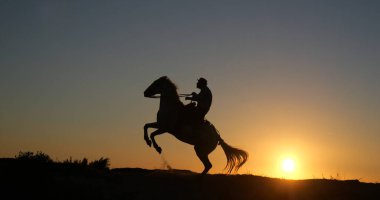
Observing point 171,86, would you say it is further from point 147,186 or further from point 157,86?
point 147,186

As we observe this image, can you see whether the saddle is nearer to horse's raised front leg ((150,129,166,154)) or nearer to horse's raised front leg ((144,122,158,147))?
horse's raised front leg ((150,129,166,154))

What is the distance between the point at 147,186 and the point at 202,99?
10.9 ft

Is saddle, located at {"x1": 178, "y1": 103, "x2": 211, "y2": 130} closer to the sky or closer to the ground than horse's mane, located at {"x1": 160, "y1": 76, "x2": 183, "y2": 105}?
closer to the ground

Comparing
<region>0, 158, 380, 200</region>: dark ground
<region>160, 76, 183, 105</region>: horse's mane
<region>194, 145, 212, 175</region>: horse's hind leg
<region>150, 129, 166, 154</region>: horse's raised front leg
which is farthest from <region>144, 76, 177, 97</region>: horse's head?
<region>0, 158, 380, 200</region>: dark ground

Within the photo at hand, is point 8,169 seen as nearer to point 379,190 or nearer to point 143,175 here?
point 143,175

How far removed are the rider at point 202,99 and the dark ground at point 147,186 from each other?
6.17 feet

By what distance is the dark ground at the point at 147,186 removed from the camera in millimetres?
13852

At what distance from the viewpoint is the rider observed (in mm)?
16328

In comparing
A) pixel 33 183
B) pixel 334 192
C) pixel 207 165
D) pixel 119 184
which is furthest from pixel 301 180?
pixel 33 183

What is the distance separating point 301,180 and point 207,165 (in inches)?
121

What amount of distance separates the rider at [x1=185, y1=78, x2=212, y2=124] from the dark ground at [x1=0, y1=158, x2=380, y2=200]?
188 cm

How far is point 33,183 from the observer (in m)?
14.0

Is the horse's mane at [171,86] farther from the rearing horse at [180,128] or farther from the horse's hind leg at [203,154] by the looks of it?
the horse's hind leg at [203,154]

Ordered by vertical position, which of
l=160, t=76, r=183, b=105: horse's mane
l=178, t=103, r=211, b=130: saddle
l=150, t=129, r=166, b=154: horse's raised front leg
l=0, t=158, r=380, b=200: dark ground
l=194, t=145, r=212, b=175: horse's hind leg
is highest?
l=160, t=76, r=183, b=105: horse's mane
